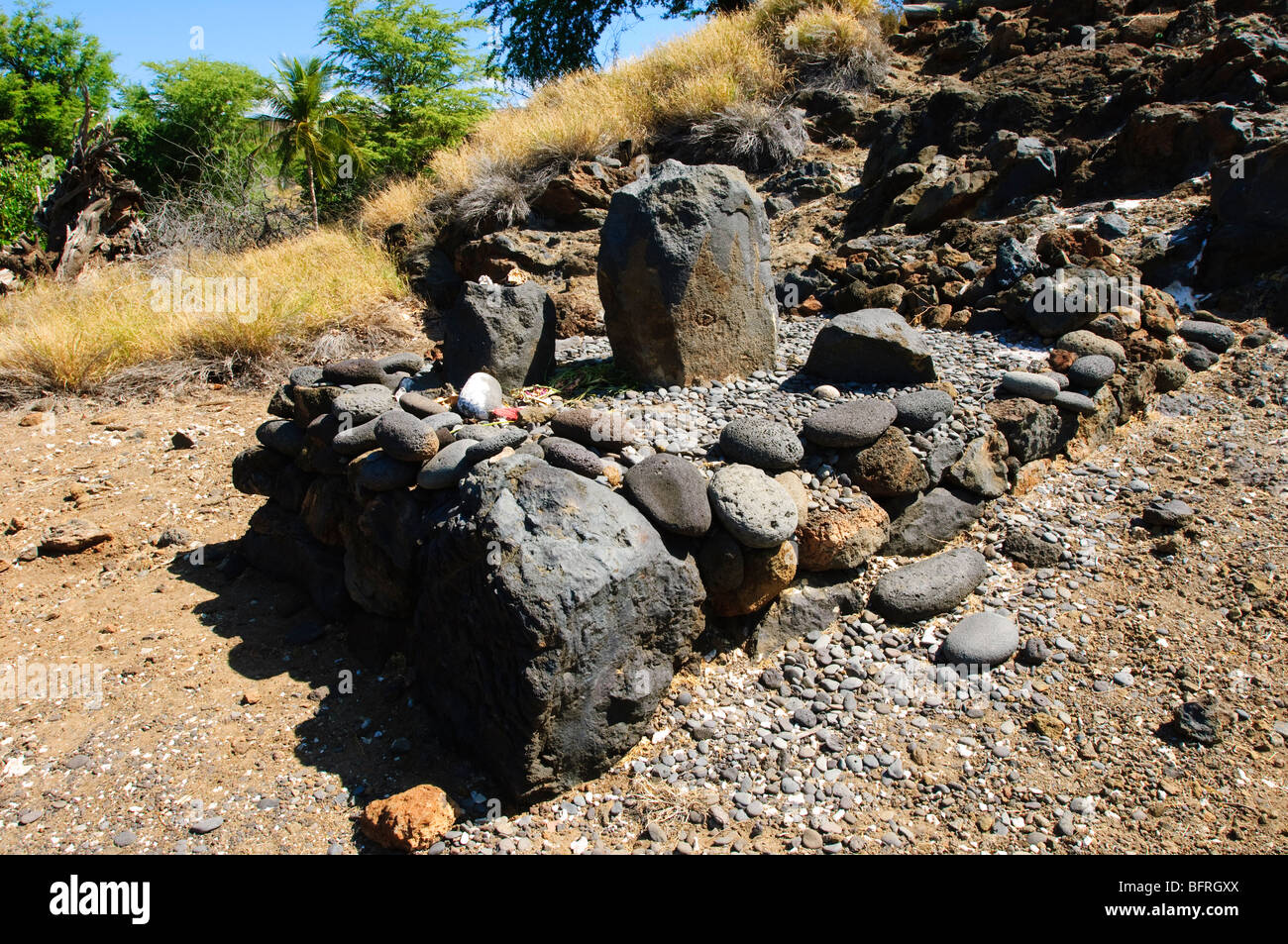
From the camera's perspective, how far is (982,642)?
3.39m

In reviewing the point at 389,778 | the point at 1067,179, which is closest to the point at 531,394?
the point at 389,778

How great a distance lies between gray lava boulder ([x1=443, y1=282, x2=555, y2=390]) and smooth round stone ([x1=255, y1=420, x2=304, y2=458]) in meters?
0.92

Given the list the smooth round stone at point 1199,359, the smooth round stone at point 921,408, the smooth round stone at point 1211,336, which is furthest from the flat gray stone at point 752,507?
the smooth round stone at point 1211,336

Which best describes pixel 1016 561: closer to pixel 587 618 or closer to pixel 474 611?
pixel 587 618

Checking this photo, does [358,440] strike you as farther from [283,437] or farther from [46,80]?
[46,80]

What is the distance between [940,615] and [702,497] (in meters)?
1.27

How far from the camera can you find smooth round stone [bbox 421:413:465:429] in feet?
12.3

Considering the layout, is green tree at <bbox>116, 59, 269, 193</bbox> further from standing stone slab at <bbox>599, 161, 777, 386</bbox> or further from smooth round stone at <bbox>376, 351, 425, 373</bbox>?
standing stone slab at <bbox>599, 161, 777, 386</bbox>

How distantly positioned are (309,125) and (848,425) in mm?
10957

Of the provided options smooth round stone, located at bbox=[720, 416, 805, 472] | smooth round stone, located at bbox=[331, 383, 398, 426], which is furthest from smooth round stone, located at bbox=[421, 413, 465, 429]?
smooth round stone, located at bbox=[720, 416, 805, 472]

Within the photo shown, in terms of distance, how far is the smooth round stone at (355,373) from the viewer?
457cm

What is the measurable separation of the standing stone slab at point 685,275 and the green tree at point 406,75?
1048 centimetres

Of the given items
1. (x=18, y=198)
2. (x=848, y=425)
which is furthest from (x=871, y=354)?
(x=18, y=198)

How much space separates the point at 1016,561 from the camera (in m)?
3.92
